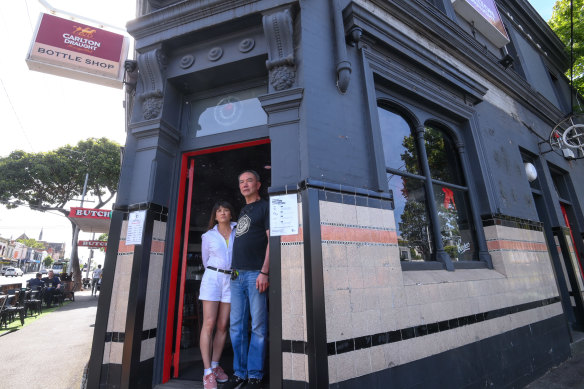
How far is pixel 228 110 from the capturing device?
391 cm

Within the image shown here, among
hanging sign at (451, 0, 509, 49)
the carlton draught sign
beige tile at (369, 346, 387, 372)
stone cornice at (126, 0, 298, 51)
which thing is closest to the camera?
beige tile at (369, 346, 387, 372)

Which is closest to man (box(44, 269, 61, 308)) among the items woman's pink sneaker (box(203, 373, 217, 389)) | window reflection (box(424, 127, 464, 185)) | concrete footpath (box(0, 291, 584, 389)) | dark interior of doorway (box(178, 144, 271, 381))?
concrete footpath (box(0, 291, 584, 389))

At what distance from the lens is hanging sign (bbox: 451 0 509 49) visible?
641 centimetres

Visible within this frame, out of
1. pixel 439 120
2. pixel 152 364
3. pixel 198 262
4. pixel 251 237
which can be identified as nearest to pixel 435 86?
pixel 439 120

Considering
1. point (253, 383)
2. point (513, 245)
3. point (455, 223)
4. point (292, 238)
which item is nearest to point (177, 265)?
point (253, 383)

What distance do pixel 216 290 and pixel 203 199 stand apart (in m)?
2.44

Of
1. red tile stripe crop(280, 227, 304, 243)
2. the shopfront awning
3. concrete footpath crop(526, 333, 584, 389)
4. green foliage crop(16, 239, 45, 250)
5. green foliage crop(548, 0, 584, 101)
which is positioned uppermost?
green foliage crop(16, 239, 45, 250)

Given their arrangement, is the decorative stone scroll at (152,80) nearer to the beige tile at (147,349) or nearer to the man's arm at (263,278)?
the man's arm at (263,278)

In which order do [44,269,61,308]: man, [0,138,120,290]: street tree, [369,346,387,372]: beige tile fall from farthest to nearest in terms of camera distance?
[0,138,120,290]: street tree < [44,269,61,308]: man < [369,346,387,372]: beige tile

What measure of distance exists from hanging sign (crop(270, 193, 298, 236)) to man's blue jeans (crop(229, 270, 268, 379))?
2.08 feet

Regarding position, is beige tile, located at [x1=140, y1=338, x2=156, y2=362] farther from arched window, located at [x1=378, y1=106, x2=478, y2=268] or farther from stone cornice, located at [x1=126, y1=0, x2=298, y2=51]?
stone cornice, located at [x1=126, y1=0, x2=298, y2=51]

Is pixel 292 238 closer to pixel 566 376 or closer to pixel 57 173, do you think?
pixel 566 376

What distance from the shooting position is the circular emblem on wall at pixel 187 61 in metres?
3.78

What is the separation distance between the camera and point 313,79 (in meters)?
3.22
